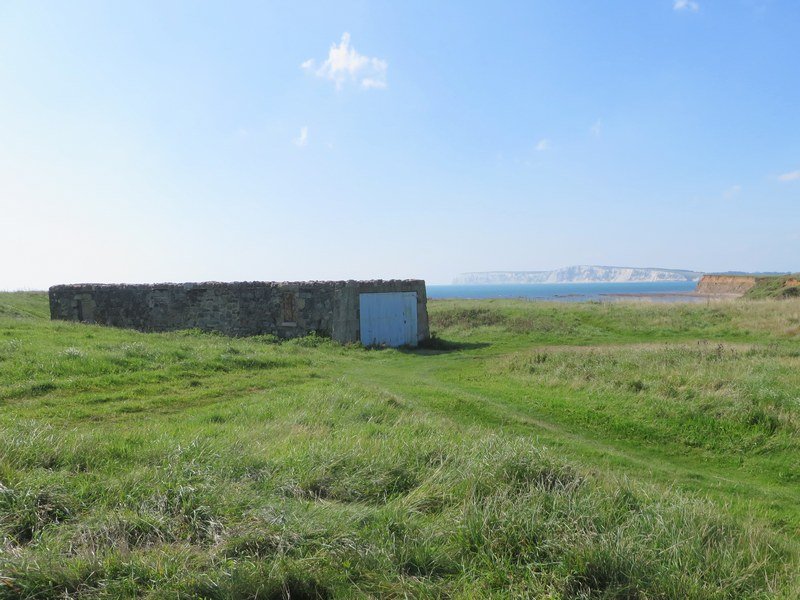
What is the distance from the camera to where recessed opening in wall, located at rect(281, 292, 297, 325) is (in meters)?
21.2

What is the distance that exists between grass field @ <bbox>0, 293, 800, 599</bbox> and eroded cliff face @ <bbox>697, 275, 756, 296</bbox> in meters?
64.1

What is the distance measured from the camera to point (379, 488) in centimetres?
529

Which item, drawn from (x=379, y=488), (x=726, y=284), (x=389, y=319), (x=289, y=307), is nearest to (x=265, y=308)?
(x=289, y=307)

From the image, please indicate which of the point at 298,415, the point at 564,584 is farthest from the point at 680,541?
the point at 298,415

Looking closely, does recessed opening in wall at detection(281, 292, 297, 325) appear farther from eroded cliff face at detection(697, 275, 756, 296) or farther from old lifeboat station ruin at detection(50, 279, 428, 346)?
eroded cliff face at detection(697, 275, 756, 296)

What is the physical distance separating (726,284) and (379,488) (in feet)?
271

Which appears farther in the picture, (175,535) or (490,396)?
(490,396)

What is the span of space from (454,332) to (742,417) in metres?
16.8

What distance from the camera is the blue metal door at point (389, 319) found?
2077 cm

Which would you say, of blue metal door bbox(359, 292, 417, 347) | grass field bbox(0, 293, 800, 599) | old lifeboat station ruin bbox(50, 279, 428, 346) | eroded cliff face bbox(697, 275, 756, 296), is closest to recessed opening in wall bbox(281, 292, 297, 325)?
old lifeboat station ruin bbox(50, 279, 428, 346)

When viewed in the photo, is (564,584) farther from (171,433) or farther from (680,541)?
(171,433)

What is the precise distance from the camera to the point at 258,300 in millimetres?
21688

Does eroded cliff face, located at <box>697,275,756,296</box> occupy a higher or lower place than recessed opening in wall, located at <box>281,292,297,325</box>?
lower

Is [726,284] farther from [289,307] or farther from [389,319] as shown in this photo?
[289,307]
